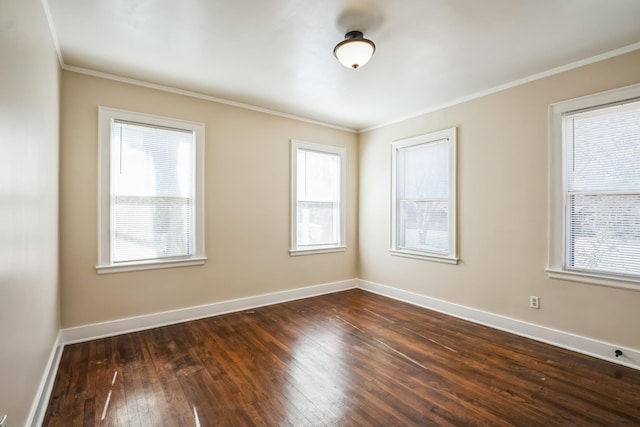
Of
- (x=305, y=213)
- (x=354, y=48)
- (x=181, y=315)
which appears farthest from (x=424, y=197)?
(x=181, y=315)

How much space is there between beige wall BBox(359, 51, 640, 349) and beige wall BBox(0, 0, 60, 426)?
4093 mm

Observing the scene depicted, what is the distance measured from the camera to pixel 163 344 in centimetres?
310

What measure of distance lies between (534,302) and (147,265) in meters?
4.27

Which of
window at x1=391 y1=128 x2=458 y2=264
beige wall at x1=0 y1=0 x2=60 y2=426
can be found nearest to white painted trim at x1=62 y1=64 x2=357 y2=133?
beige wall at x1=0 y1=0 x2=60 y2=426

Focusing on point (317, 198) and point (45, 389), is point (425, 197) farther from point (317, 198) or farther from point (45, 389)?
point (45, 389)

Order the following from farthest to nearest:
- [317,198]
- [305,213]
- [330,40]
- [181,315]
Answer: [317,198], [305,213], [181,315], [330,40]

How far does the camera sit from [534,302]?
327cm

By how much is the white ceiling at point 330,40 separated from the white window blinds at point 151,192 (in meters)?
0.66

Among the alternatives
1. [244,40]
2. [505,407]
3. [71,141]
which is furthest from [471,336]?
[71,141]

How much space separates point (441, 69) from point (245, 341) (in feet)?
11.3

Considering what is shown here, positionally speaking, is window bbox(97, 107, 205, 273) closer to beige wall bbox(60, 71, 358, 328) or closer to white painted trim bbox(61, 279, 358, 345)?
beige wall bbox(60, 71, 358, 328)

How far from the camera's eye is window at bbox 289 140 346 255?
4723 millimetres

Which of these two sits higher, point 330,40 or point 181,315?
point 330,40

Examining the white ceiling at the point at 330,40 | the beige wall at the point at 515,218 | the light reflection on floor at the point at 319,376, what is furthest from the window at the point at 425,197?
the light reflection on floor at the point at 319,376
